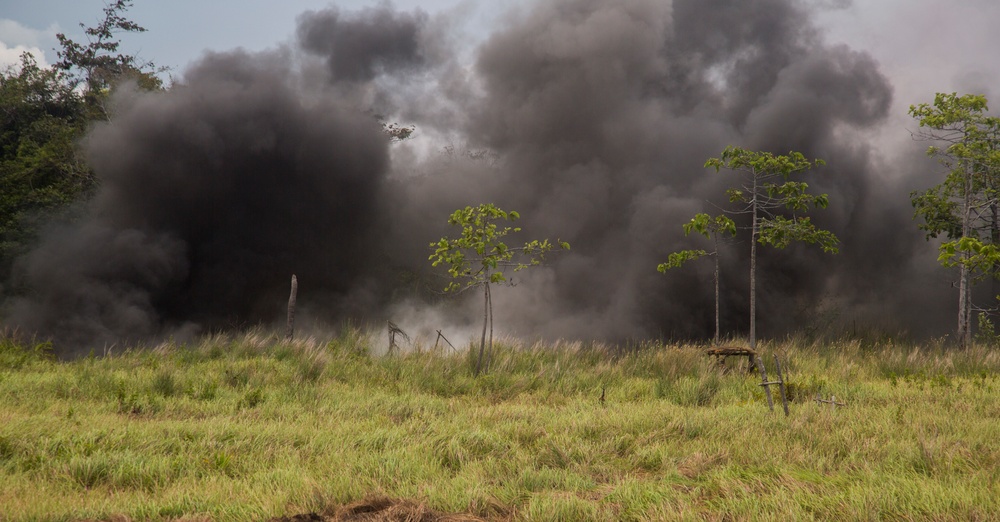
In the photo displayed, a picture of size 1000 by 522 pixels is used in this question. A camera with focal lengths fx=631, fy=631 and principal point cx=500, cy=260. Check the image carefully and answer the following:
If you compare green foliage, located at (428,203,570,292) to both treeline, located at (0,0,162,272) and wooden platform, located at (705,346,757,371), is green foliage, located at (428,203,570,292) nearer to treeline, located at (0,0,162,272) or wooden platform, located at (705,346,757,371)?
wooden platform, located at (705,346,757,371)

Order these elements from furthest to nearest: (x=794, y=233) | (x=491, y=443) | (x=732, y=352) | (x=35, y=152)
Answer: (x=35, y=152)
(x=794, y=233)
(x=732, y=352)
(x=491, y=443)

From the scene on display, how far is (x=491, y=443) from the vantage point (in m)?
5.54

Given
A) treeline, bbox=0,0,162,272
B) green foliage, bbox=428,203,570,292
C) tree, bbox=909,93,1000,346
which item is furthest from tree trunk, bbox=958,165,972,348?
treeline, bbox=0,0,162,272

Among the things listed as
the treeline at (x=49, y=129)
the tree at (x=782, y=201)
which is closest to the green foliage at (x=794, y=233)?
the tree at (x=782, y=201)

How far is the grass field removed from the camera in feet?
12.9

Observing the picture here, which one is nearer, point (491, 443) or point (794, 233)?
point (491, 443)

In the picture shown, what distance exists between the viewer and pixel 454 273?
10727 mm

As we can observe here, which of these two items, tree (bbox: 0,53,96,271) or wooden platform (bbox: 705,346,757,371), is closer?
wooden platform (bbox: 705,346,757,371)

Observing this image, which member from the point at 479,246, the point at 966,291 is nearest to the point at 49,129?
the point at 479,246

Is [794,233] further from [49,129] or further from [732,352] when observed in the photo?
[49,129]

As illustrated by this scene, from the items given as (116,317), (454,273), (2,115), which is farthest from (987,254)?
(2,115)

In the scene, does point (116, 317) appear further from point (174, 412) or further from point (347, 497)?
point (347, 497)

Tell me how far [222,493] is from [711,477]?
3.34 metres

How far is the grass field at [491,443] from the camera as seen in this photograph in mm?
3938
